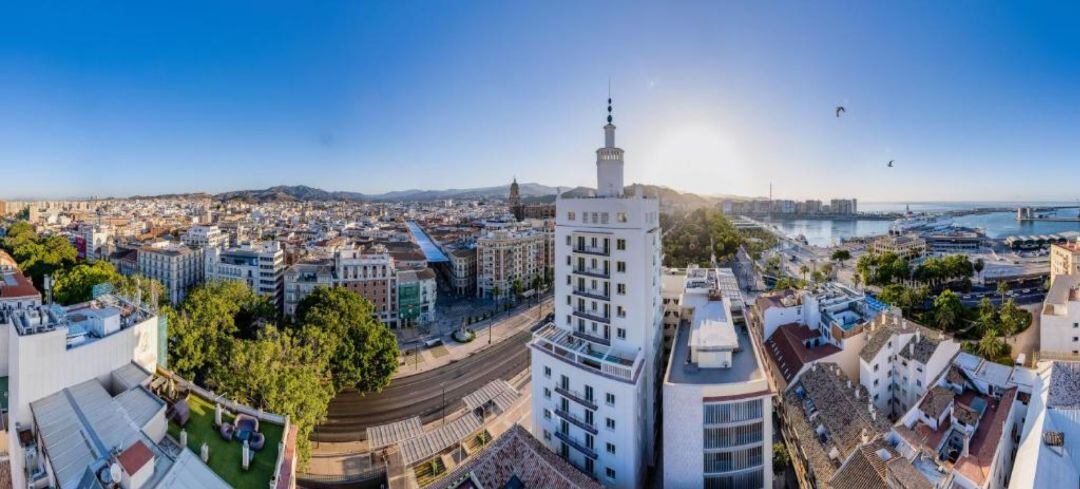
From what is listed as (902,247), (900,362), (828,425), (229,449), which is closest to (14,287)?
(229,449)

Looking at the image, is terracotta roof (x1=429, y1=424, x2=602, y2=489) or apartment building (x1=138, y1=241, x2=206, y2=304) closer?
terracotta roof (x1=429, y1=424, x2=602, y2=489)

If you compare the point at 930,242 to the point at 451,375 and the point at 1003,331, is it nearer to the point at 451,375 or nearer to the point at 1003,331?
the point at 1003,331

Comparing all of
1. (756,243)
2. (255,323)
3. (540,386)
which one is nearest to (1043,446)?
(540,386)

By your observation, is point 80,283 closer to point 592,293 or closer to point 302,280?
point 302,280

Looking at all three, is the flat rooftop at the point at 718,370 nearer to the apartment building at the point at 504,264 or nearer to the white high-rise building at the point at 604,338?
the white high-rise building at the point at 604,338

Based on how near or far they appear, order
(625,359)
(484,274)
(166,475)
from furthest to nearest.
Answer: (484,274) < (625,359) < (166,475)

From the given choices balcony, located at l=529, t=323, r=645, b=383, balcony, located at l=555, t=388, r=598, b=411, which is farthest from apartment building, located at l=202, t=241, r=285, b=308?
balcony, located at l=555, t=388, r=598, b=411

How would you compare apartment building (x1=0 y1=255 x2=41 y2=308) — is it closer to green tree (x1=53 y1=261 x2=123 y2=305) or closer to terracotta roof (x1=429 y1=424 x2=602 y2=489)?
green tree (x1=53 y1=261 x2=123 y2=305)
